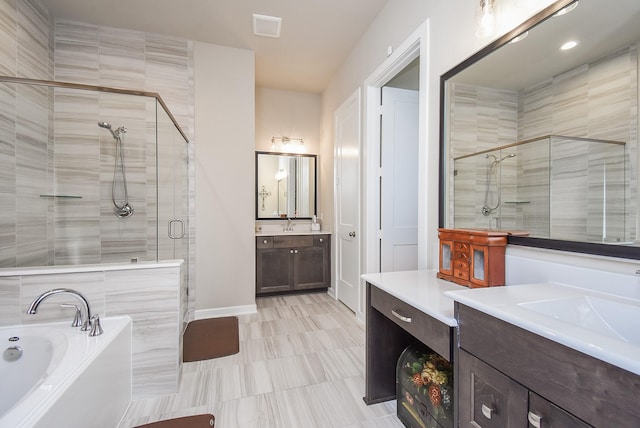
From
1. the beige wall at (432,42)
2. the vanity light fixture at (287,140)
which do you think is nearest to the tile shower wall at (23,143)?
the vanity light fixture at (287,140)

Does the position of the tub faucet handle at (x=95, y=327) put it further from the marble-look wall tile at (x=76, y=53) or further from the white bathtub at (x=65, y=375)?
the marble-look wall tile at (x=76, y=53)

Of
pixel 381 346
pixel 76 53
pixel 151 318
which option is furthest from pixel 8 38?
pixel 381 346

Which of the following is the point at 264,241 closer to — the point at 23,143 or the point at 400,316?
the point at 23,143

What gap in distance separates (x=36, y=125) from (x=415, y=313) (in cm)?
310

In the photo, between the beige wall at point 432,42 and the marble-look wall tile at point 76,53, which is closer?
the beige wall at point 432,42

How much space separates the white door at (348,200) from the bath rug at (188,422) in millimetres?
1729

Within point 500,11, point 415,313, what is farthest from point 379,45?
point 415,313

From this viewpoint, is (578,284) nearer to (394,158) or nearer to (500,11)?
(500,11)

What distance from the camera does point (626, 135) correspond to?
93cm

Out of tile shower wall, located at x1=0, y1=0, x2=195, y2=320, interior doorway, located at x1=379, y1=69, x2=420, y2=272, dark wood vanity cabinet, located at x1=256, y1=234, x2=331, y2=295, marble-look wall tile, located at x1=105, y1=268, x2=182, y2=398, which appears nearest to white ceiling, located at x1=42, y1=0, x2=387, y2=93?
tile shower wall, located at x1=0, y1=0, x2=195, y2=320

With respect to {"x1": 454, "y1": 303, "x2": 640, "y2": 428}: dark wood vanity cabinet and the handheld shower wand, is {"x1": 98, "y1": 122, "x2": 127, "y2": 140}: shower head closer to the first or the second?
the handheld shower wand

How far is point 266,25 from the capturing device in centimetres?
274

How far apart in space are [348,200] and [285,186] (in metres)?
1.27

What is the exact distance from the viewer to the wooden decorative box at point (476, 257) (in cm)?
133
